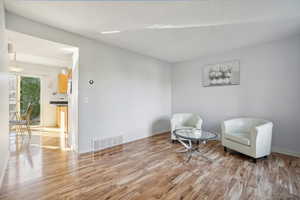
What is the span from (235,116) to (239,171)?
6.54ft

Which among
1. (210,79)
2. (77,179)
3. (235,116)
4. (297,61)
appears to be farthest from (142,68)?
(297,61)

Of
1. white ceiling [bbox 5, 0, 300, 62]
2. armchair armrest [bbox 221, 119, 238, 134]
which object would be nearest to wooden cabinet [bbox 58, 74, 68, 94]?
white ceiling [bbox 5, 0, 300, 62]

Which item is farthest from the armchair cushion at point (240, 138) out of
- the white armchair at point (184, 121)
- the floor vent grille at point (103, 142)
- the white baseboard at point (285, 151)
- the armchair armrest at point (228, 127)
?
the floor vent grille at point (103, 142)

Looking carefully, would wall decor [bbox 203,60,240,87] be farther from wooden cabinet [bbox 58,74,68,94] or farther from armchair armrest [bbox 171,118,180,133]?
wooden cabinet [bbox 58,74,68,94]

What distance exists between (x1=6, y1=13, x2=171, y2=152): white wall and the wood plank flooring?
762 millimetres

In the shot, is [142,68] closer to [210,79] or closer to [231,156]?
[210,79]

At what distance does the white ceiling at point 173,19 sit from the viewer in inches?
84.9

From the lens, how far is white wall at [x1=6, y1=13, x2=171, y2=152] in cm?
320

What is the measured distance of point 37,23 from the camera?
269cm

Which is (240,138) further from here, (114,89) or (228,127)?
(114,89)

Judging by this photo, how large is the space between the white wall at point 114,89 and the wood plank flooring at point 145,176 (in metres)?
0.76

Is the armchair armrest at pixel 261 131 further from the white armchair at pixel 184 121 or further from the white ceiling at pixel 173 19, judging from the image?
the white ceiling at pixel 173 19

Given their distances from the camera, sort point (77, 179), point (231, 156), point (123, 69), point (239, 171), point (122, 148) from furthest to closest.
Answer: point (123, 69) < point (122, 148) < point (231, 156) < point (239, 171) < point (77, 179)

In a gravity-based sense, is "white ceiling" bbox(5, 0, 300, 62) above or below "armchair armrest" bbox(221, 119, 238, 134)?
above
